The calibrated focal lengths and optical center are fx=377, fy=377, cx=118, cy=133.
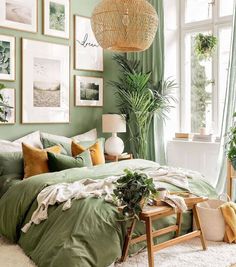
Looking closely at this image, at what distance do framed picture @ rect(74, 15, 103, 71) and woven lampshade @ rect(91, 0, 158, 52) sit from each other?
167cm

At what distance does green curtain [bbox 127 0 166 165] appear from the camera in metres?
5.55

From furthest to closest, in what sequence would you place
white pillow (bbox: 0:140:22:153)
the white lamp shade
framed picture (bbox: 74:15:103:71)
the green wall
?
1. framed picture (bbox: 74:15:103:71)
2. the white lamp shade
3. the green wall
4. white pillow (bbox: 0:140:22:153)

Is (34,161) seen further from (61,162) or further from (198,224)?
(198,224)

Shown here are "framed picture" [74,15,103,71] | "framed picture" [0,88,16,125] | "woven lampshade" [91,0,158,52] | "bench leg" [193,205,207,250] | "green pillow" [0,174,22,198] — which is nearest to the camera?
"bench leg" [193,205,207,250]

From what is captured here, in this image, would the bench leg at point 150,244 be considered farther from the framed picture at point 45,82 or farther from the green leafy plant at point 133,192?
the framed picture at point 45,82

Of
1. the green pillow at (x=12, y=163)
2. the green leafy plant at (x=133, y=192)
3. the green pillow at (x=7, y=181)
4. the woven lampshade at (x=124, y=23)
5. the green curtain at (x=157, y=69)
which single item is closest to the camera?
the green leafy plant at (x=133, y=192)

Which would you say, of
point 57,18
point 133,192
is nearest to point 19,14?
point 57,18

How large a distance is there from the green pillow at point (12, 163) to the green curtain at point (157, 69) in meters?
2.20

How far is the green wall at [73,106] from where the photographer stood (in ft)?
15.4

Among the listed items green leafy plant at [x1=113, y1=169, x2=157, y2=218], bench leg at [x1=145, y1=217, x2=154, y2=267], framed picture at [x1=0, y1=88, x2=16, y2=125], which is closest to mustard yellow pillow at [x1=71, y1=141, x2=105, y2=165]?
framed picture at [x1=0, y1=88, x2=16, y2=125]

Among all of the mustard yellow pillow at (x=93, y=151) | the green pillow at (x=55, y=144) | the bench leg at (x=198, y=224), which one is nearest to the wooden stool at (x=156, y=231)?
the bench leg at (x=198, y=224)

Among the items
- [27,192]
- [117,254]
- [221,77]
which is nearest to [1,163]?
[27,192]

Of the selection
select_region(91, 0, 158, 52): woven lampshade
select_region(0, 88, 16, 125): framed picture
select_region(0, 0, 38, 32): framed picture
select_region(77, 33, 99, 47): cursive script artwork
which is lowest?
select_region(0, 88, 16, 125): framed picture

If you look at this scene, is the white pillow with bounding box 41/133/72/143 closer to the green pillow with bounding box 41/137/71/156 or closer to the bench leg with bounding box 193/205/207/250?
the green pillow with bounding box 41/137/71/156
